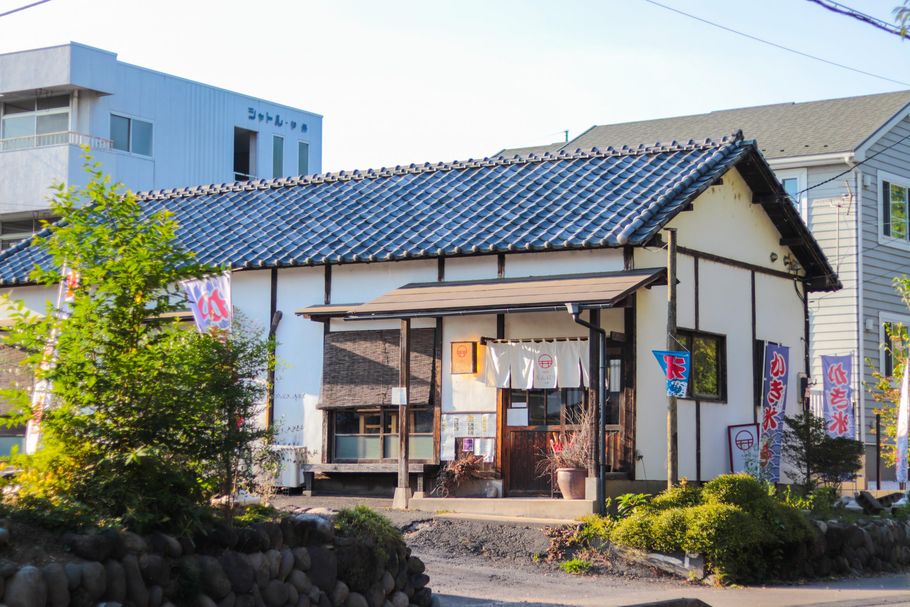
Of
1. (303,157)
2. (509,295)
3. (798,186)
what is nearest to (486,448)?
(509,295)

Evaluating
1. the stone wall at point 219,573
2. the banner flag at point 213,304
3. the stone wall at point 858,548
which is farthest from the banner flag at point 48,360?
the stone wall at point 858,548

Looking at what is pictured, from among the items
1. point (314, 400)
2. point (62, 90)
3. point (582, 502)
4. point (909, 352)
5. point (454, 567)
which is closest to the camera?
point (454, 567)

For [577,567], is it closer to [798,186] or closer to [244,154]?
[798,186]

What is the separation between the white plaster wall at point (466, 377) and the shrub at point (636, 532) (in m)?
4.07

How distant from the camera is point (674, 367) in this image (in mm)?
16844

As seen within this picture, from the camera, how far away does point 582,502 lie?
693 inches

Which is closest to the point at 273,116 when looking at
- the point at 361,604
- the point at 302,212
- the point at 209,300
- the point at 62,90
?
the point at 62,90

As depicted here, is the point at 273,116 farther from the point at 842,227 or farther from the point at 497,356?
the point at 497,356

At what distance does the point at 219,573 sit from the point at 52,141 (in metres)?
31.3

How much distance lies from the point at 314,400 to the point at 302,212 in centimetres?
410

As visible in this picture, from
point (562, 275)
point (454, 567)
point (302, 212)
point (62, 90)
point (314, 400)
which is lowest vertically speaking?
point (454, 567)

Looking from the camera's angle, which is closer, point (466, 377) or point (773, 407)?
point (466, 377)

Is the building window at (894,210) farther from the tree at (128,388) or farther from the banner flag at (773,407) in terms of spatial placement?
the tree at (128,388)

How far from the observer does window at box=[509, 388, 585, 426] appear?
19328 mm
